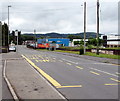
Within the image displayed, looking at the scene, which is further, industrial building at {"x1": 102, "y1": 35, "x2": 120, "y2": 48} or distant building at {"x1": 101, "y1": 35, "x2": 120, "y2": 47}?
distant building at {"x1": 101, "y1": 35, "x2": 120, "y2": 47}

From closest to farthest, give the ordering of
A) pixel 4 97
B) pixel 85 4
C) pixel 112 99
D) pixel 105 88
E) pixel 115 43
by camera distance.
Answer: pixel 112 99
pixel 4 97
pixel 105 88
pixel 85 4
pixel 115 43

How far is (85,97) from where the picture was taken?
756 cm

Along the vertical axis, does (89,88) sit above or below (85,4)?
below

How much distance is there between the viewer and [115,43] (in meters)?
107

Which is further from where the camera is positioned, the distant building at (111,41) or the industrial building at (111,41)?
the distant building at (111,41)

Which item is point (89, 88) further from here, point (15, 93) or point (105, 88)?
point (15, 93)

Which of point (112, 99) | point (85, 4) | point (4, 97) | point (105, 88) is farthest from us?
point (85, 4)

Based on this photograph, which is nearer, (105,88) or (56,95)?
(56,95)

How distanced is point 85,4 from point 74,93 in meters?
33.6

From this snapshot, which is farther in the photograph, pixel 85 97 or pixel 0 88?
pixel 0 88

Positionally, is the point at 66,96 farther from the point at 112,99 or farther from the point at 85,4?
the point at 85,4

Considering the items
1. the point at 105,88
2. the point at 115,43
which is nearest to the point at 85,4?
the point at 105,88

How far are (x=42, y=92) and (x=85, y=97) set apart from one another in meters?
1.67

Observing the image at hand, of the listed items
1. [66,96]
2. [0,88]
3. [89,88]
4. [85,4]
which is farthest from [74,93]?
[85,4]
